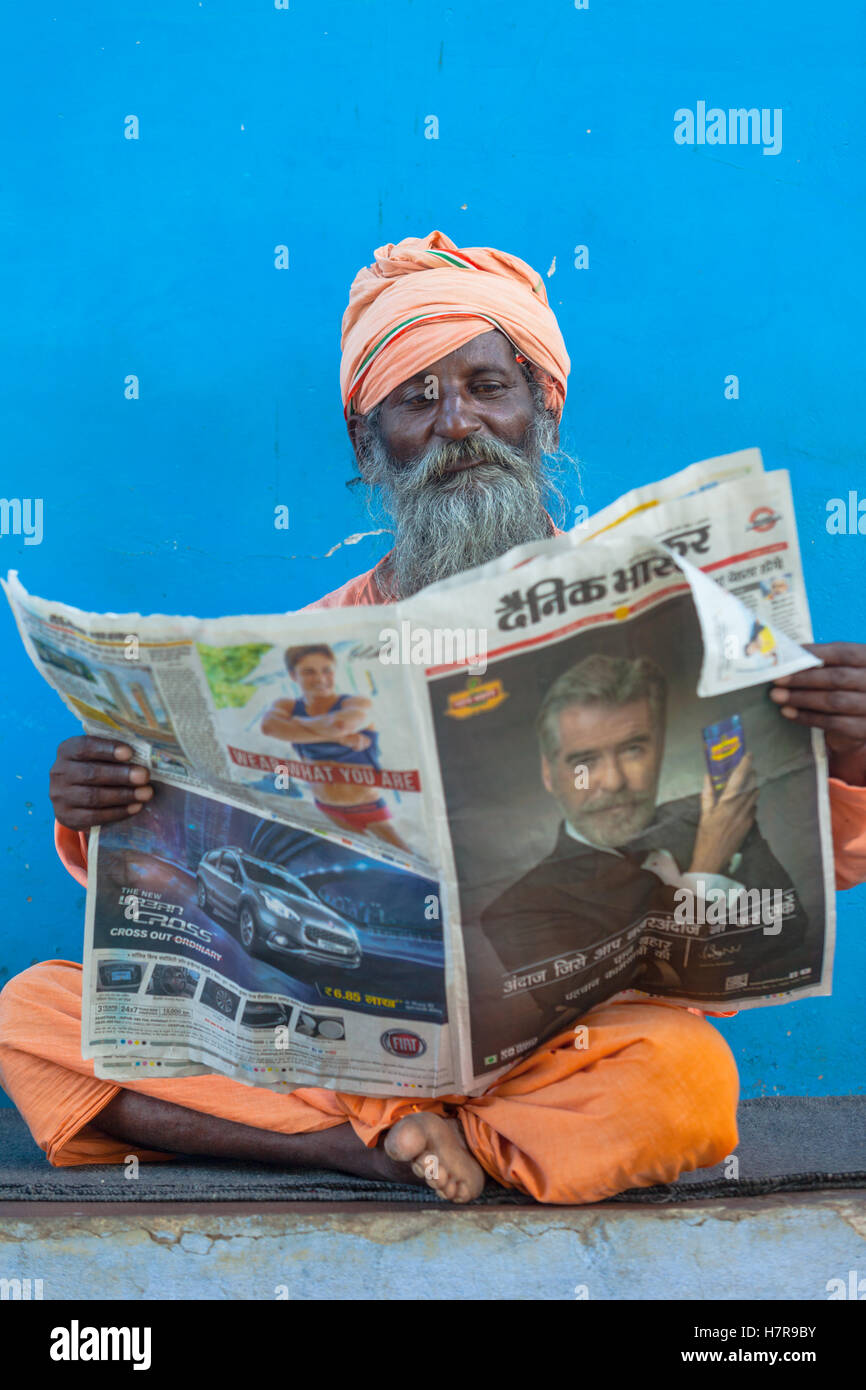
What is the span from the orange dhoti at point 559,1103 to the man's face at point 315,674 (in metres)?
0.52

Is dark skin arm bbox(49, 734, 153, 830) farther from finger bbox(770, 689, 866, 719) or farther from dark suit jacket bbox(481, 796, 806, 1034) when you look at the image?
finger bbox(770, 689, 866, 719)

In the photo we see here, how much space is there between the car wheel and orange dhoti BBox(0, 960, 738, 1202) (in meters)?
0.23

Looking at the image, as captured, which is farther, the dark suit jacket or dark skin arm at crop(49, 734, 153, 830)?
dark skin arm at crop(49, 734, 153, 830)

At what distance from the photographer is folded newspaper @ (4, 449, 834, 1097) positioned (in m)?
1.18

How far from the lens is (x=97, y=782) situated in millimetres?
1418

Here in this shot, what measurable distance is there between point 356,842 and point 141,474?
1.32 m

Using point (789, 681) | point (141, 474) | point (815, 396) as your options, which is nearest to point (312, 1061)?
point (789, 681)

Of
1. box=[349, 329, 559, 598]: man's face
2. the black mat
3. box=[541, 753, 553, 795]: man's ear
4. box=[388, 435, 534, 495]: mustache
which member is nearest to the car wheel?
the black mat

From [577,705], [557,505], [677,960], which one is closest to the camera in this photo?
[577,705]

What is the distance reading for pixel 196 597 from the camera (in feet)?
7.84

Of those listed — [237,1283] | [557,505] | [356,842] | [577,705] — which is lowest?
[237,1283]

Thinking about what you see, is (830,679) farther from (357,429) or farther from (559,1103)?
(357,429)

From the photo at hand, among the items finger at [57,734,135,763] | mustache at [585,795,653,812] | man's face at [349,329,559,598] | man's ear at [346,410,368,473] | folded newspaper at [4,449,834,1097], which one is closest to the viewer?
folded newspaper at [4,449,834,1097]

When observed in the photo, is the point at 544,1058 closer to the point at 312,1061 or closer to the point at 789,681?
the point at 312,1061
